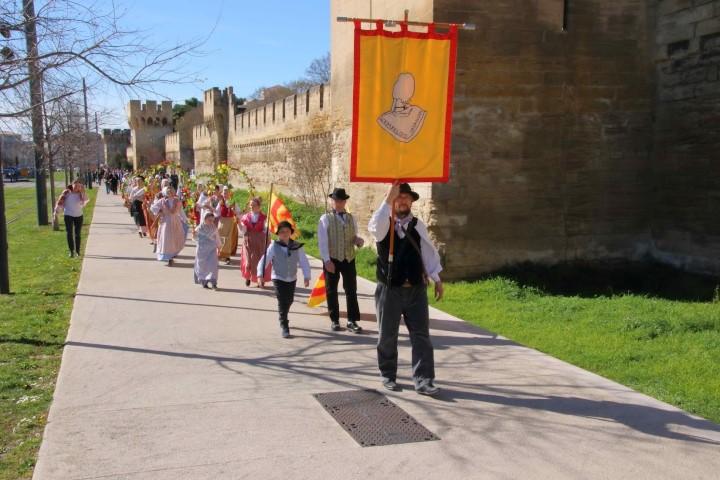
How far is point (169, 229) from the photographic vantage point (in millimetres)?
13719

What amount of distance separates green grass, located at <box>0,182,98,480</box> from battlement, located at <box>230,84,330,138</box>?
31.6ft

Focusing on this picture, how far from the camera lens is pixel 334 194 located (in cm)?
809

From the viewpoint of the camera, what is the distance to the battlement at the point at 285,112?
2194 cm

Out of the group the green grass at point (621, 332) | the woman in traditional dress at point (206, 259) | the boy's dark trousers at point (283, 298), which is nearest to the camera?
the green grass at point (621, 332)

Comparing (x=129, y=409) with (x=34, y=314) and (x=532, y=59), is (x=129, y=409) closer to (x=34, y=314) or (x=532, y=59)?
(x=34, y=314)

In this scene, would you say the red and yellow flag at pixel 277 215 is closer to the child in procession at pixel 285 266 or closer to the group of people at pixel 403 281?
the child in procession at pixel 285 266

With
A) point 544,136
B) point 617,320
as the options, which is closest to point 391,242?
point 617,320

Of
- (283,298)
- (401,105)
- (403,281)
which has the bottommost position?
(283,298)

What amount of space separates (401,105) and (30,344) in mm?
4792

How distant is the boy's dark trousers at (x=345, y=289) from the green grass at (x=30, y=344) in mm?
3076

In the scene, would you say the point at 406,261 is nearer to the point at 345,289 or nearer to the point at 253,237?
the point at 345,289

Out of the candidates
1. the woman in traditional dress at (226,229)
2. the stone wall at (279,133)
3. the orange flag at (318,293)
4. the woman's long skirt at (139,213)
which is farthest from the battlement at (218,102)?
the orange flag at (318,293)

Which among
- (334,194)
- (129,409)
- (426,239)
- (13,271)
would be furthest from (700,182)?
(13,271)

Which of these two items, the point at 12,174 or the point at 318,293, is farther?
the point at 12,174
